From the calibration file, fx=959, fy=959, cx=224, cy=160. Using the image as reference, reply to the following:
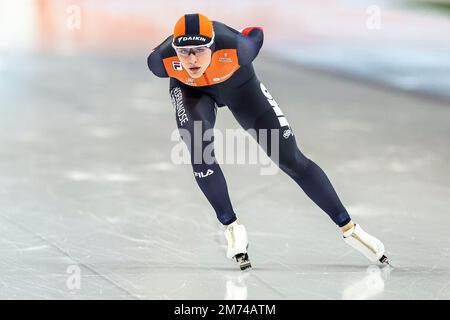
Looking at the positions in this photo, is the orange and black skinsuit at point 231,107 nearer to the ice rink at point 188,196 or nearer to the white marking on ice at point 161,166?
the ice rink at point 188,196

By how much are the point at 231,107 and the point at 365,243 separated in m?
1.00

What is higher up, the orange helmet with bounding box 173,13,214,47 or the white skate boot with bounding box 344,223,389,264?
the orange helmet with bounding box 173,13,214,47

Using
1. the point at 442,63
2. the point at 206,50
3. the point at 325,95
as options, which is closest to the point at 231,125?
the point at 325,95

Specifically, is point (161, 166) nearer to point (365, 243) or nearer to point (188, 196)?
point (188, 196)

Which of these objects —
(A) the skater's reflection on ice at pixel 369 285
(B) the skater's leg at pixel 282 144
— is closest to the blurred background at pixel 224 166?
(A) the skater's reflection on ice at pixel 369 285

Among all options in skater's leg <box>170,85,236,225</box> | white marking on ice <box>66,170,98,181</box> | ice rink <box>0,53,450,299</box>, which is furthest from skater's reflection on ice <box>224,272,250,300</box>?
white marking on ice <box>66,170,98,181</box>

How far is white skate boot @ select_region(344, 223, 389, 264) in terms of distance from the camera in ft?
16.5

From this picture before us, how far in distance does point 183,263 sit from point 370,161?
7.99ft

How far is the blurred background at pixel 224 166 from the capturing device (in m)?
4.93

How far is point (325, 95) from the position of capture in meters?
8.91

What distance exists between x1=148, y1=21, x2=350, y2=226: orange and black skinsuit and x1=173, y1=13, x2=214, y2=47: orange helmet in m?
0.14

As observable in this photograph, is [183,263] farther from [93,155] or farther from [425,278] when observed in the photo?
[93,155]

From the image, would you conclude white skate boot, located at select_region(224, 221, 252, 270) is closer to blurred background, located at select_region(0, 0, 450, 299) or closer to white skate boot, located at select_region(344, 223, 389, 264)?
blurred background, located at select_region(0, 0, 450, 299)

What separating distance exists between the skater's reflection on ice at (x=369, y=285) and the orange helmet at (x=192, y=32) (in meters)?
1.39
